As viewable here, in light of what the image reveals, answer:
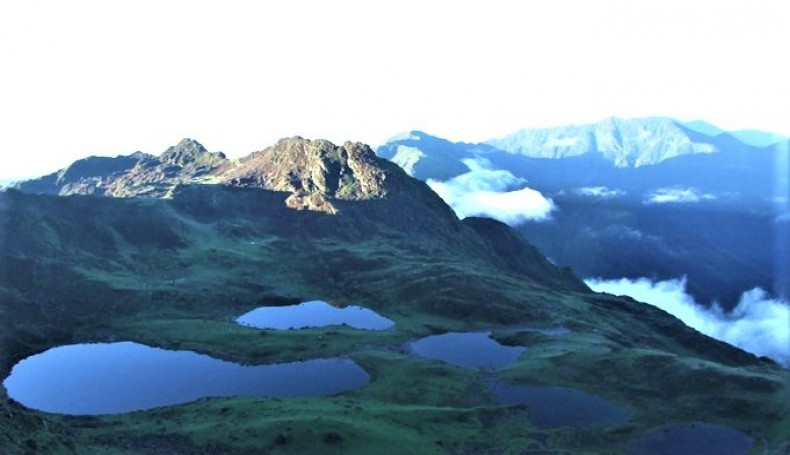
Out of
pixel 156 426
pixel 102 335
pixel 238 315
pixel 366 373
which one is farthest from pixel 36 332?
pixel 366 373

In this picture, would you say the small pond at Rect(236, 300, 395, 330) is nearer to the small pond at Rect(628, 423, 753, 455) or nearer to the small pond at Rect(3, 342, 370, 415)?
the small pond at Rect(3, 342, 370, 415)

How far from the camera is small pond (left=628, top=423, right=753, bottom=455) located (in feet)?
346

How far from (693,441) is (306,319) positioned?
4367 inches

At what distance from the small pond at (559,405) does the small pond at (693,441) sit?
7.98 meters


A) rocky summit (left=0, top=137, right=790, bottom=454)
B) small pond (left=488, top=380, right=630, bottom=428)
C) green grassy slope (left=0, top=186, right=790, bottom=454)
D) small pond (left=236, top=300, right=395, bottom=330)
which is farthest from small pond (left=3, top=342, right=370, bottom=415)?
small pond (left=236, top=300, right=395, bottom=330)

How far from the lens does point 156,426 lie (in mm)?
97938

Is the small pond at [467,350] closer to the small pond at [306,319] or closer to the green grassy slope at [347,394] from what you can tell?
the green grassy slope at [347,394]

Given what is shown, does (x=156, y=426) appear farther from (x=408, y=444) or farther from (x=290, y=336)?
(x=290, y=336)

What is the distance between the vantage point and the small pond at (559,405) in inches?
4555

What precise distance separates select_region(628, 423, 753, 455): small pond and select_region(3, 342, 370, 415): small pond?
2188 inches

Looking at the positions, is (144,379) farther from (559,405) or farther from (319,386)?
(559,405)

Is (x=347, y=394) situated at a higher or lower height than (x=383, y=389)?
lower

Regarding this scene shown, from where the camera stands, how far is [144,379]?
127 meters

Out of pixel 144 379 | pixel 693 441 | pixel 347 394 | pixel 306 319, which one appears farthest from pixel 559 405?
pixel 306 319
